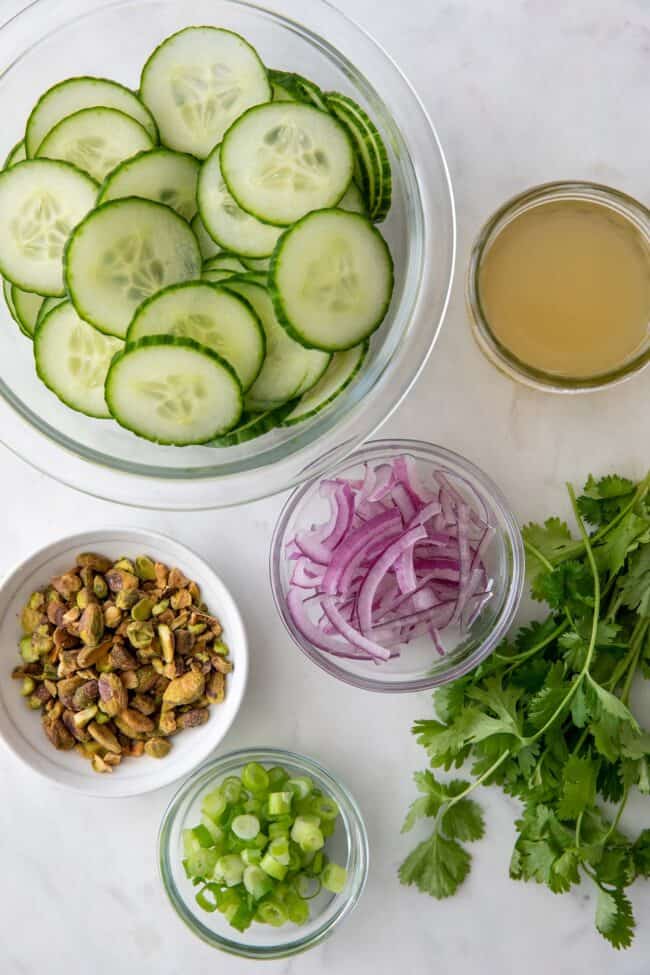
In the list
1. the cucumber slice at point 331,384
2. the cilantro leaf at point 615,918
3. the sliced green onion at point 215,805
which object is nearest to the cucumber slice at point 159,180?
the cucumber slice at point 331,384

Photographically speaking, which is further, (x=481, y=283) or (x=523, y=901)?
(x=523, y=901)

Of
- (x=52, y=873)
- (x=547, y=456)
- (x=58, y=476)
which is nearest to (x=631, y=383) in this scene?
(x=547, y=456)

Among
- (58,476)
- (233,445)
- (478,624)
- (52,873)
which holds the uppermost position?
(233,445)

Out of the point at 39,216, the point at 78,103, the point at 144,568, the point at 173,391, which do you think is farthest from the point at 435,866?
the point at 78,103

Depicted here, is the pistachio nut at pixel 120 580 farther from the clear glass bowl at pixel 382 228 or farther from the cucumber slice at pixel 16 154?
the cucumber slice at pixel 16 154

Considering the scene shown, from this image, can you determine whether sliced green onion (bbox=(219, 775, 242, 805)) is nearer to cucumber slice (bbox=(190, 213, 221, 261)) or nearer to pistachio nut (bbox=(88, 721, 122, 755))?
pistachio nut (bbox=(88, 721, 122, 755))

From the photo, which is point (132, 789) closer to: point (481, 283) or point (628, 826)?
Result: point (628, 826)
